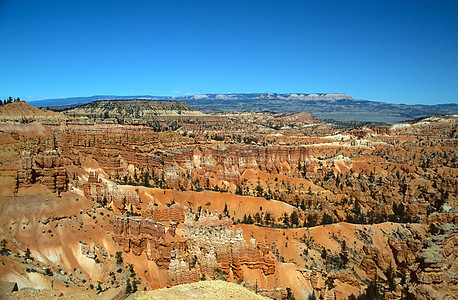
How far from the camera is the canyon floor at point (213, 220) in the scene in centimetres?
2527

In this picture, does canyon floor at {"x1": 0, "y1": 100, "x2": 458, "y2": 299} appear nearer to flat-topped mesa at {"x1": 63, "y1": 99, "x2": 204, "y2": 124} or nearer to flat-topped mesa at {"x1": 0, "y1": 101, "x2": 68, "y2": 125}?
flat-topped mesa at {"x1": 0, "y1": 101, "x2": 68, "y2": 125}

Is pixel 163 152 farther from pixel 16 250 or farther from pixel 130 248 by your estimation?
pixel 16 250

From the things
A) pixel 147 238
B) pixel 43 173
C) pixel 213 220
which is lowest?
pixel 147 238

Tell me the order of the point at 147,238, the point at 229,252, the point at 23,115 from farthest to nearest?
the point at 23,115
the point at 147,238
the point at 229,252

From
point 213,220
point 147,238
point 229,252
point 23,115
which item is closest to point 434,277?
point 229,252

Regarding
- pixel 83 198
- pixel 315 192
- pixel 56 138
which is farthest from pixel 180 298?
pixel 56 138

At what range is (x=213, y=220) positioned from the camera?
110 ft

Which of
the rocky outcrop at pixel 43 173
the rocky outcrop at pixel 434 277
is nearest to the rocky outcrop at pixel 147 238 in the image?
the rocky outcrop at pixel 43 173

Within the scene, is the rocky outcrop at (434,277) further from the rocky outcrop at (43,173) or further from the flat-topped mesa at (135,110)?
the flat-topped mesa at (135,110)

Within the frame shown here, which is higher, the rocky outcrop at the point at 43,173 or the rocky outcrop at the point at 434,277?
the rocky outcrop at the point at 43,173

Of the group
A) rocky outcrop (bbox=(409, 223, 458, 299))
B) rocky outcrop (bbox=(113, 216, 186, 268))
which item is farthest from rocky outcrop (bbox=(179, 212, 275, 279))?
rocky outcrop (bbox=(409, 223, 458, 299))

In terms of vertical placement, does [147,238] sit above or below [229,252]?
above

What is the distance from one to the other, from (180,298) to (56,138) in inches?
2003

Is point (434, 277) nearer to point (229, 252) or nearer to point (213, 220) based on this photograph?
point (229, 252)
